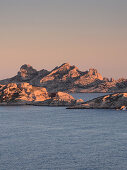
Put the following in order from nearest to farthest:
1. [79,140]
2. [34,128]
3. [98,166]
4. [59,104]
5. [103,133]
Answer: [98,166] → [79,140] → [103,133] → [34,128] → [59,104]

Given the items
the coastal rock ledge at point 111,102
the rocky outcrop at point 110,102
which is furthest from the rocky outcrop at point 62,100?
the coastal rock ledge at point 111,102

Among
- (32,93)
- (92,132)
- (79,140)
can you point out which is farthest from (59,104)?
(79,140)

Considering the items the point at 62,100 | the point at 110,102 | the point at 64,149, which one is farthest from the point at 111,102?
the point at 64,149

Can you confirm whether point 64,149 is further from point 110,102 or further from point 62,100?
point 62,100

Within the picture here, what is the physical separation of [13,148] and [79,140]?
44.9 ft

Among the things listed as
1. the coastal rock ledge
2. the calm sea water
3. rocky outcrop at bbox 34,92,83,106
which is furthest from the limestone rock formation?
the calm sea water

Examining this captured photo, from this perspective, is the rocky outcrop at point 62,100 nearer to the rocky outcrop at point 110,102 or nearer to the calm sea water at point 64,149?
the rocky outcrop at point 110,102

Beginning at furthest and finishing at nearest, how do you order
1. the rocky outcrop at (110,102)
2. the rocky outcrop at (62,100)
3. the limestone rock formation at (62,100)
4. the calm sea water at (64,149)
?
the limestone rock formation at (62,100)
the rocky outcrop at (62,100)
the rocky outcrop at (110,102)
the calm sea water at (64,149)

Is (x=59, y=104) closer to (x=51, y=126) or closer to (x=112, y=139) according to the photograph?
(x=51, y=126)

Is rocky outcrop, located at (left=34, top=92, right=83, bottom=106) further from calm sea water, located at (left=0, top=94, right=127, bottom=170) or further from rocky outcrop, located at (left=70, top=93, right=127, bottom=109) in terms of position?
calm sea water, located at (left=0, top=94, right=127, bottom=170)

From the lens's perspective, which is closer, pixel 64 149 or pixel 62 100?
pixel 64 149

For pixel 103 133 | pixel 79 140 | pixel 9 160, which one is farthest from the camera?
pixel 103 133

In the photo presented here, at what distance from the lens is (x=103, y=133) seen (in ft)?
267

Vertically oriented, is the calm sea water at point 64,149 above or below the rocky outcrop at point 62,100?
below
